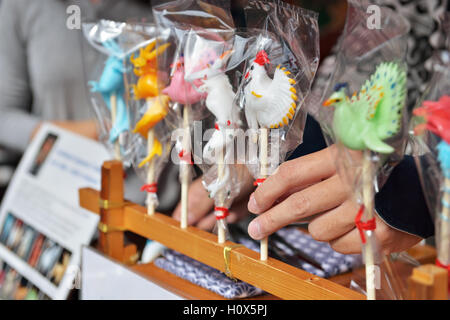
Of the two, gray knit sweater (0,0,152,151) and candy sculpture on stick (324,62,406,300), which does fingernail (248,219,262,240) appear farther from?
gray knit sweater (0,0,152,151)

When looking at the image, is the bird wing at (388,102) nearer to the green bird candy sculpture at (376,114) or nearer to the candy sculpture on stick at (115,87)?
the green bird candy sculpture at (376,114)

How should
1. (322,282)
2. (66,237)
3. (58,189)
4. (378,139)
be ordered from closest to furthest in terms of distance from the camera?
(378,139)
(322,282)
(66,237)
(58,189)

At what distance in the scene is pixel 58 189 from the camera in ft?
4.92

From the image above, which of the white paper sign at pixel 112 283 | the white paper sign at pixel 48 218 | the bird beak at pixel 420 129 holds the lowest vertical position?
the white paper sign at pixel 48 218

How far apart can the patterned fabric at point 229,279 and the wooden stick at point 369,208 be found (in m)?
0.26

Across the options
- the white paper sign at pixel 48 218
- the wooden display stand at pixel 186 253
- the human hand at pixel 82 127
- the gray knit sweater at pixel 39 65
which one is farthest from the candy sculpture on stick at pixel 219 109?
the gray knit sweater at pixel 39 65

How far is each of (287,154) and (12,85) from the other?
5.68ft

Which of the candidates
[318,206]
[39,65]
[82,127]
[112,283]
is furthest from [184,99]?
[39,65]

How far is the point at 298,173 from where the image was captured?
750 millimetres

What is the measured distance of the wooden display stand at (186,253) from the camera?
0.71m

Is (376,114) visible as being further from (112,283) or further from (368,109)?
(112,283)

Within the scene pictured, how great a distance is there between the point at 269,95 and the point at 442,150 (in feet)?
0.80
